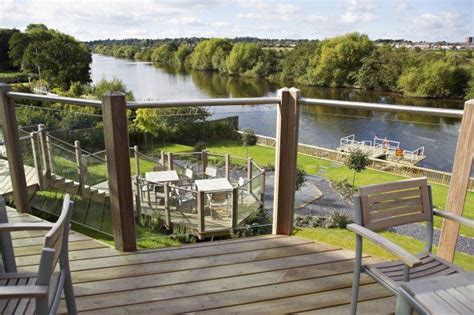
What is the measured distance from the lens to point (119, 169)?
257 centimetres

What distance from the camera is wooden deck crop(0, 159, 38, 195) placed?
10.7ft

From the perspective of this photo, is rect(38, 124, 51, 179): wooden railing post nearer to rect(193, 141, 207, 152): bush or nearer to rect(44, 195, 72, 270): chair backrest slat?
rect(193, 141, 207, 152): bush

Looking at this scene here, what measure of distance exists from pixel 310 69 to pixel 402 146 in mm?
32618

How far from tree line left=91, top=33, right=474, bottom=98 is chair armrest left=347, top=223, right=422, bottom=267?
59.4 ft

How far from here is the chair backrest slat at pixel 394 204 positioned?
67.7 inches

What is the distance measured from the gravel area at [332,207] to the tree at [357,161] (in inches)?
12.3

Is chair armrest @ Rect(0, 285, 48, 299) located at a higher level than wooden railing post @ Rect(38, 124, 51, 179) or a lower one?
higher

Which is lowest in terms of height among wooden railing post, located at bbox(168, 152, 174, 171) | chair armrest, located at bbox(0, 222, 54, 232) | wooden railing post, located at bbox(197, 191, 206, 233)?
wooden railing post, located at bbox(197, 191, 206, 233)

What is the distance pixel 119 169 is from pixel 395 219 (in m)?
1.80

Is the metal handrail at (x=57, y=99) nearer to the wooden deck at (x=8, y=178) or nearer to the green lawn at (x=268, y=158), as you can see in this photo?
the green lawn at (x=268, y=158)

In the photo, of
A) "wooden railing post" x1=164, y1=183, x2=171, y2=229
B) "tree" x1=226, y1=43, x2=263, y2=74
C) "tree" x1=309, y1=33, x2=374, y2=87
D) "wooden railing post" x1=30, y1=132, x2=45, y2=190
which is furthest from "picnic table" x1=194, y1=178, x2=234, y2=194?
"tree" x1=226, y1=43, x2=263, y2=74

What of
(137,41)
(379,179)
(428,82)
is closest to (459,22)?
(428,82)

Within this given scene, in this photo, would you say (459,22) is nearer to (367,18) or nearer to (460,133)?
(367,18)

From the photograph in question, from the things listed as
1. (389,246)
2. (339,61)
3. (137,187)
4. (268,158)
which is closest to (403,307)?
(389,246)
